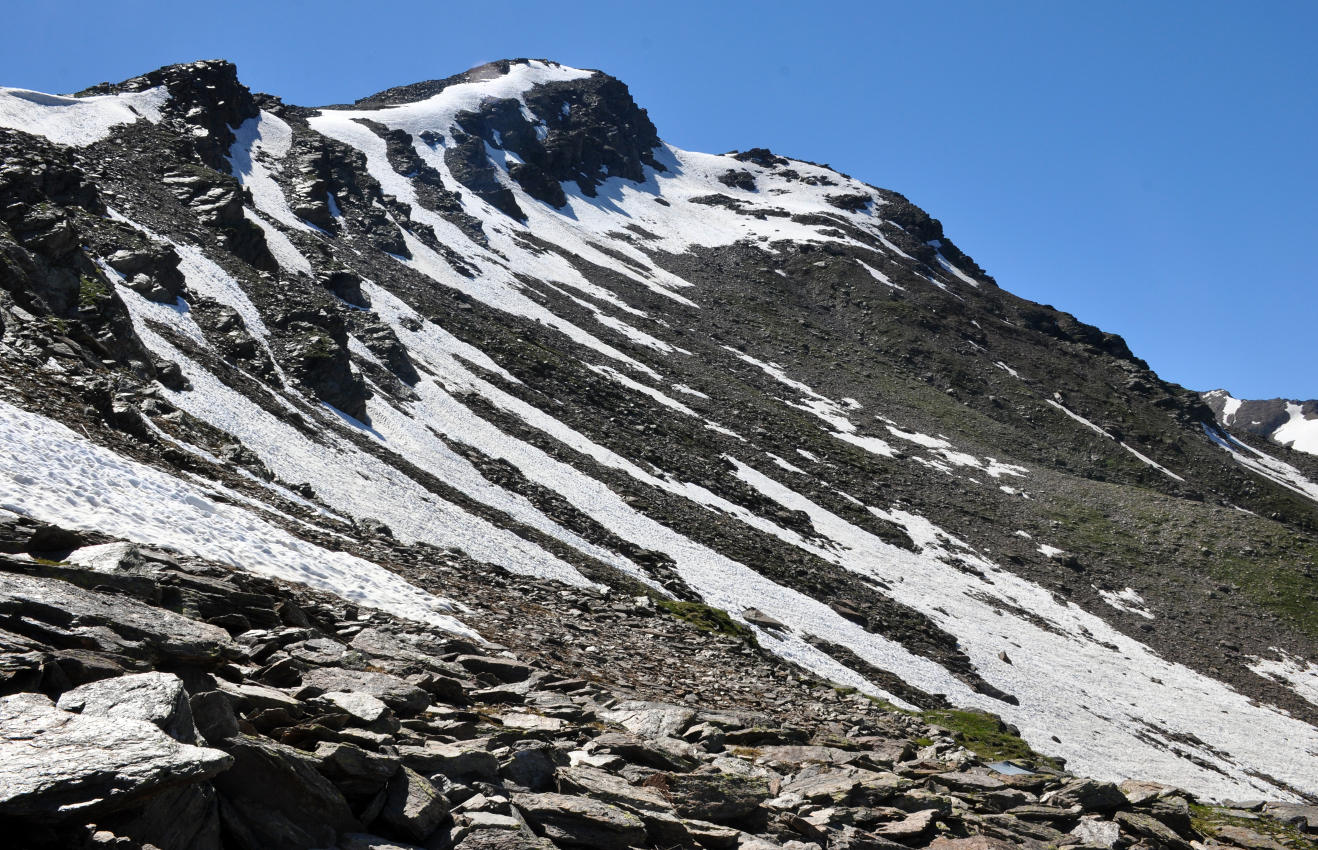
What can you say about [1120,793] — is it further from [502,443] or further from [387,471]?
[502,443]

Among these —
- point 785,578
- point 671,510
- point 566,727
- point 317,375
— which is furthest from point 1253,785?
point 317,375

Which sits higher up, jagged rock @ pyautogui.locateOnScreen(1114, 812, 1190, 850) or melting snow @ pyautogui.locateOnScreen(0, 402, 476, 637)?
jagged rock @ pyautogui.locateOnScreen(1114, 812, 1190, 850)

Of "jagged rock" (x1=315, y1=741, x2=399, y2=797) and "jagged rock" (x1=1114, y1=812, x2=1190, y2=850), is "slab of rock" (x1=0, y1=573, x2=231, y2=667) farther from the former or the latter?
"jagged rock" (x1=1114, y1=812, x2=1190, y2=850)

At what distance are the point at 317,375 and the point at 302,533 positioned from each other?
2395 cm

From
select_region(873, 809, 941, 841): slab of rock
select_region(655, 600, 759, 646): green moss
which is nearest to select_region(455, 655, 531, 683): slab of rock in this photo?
select_region(873, 809, 941, 841): slab of rock

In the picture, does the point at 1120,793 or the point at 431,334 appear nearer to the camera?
the point at 1120,793

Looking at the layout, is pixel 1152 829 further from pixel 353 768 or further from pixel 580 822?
pixel 353 768

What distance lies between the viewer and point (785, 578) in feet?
148

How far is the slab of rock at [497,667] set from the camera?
16.1 meters

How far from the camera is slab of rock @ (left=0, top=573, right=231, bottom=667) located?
27.5 ft

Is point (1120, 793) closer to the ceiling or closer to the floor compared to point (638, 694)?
closer to the ceiling

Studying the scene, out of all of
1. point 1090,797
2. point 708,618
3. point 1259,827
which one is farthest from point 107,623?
point 708,618

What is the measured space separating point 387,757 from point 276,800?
128 centimetres

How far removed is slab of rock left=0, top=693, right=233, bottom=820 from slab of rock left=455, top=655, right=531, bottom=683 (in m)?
9.90
